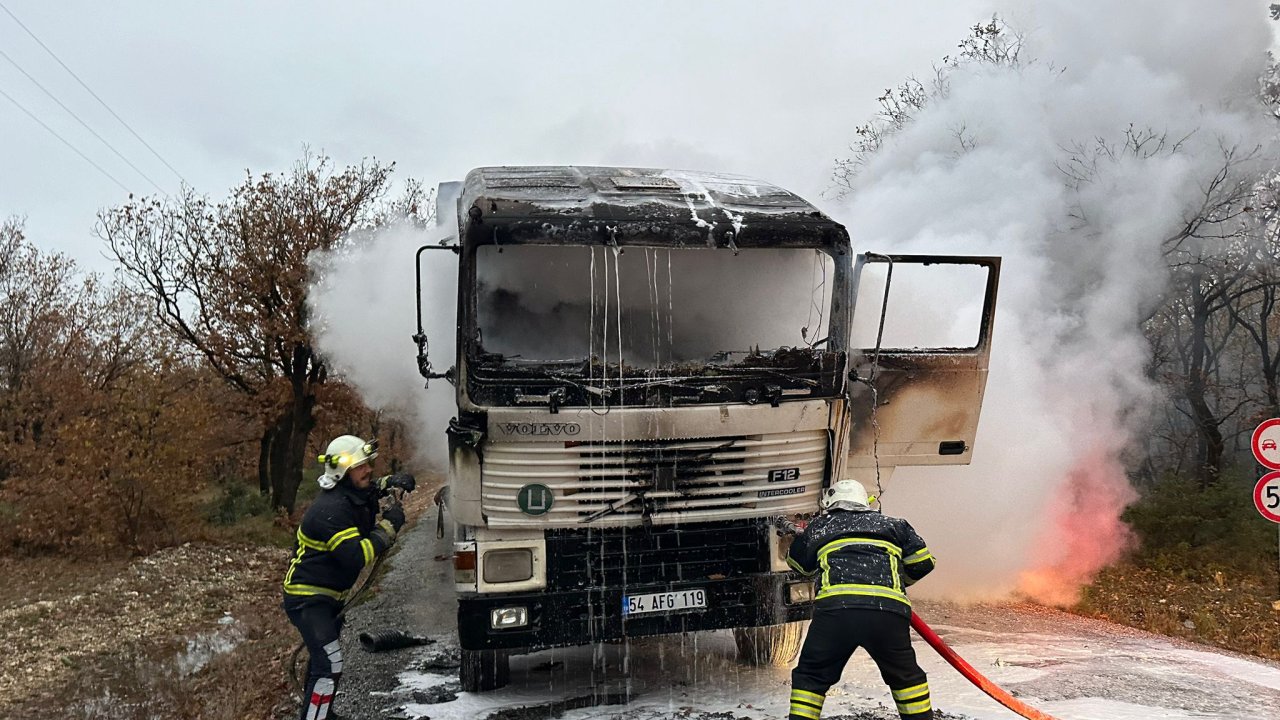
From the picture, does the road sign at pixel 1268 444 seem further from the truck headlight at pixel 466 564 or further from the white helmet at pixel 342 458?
the white helmet at pixel 342 458

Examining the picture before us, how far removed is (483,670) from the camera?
18.2ft

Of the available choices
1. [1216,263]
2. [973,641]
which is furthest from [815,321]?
[1216,263]

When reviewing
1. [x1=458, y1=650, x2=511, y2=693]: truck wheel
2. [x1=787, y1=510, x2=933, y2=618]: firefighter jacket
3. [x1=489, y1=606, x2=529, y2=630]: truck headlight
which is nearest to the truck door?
[x1=787, y1=510, x2=933, y2=618]: firefighter jacket

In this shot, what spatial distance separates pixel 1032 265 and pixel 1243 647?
4334 mm

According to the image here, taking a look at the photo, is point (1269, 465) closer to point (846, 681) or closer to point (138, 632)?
point (846, 681)

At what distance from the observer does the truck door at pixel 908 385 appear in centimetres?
577

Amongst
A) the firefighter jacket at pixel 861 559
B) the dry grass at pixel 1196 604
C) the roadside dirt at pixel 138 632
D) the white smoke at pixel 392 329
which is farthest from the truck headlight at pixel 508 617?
the dry grass at pixel 1196 604

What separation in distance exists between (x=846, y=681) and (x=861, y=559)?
2084mm

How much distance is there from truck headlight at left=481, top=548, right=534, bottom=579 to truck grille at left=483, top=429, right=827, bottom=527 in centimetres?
17

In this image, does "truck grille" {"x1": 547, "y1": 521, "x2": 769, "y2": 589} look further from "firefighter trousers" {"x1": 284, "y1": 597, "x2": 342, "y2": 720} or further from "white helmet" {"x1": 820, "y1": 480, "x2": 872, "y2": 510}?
"firefighter trousers" {"x1": 284, "y1": 597, "x2": 342, "y2": 720}

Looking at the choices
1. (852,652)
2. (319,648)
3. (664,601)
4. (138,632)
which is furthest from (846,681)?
(138,632)

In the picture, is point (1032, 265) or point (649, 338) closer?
point (649, 338)

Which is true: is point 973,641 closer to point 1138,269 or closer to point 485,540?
point 485,540

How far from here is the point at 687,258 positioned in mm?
5336
